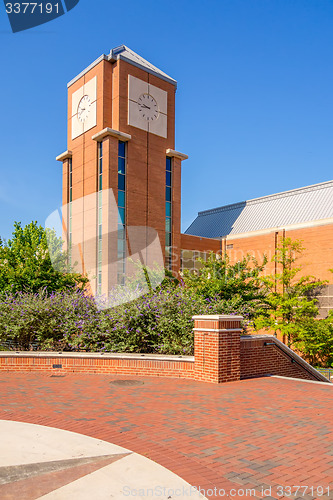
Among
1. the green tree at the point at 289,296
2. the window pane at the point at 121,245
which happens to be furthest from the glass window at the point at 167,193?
the green tree at the point at 289,296

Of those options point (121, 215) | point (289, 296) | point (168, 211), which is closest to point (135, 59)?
point (168, 211)

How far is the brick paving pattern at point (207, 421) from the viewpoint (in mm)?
4910

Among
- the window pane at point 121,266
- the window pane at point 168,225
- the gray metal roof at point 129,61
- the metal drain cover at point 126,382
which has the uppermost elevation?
the gray metal roof at point 129,61

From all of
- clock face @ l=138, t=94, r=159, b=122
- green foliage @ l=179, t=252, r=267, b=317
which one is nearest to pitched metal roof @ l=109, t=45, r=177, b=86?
A: clock face @ l=138, t=94, r=159, b=122

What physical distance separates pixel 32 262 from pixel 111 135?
55.9ft

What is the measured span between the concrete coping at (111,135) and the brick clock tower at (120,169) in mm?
84

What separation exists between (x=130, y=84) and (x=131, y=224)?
41.1ft

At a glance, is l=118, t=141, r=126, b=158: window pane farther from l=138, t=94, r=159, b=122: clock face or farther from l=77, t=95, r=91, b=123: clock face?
l=77, t=95, r=91, b=123: clock face

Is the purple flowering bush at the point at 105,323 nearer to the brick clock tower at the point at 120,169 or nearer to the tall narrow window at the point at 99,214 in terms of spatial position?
the brick clock tower at the point at 120,169

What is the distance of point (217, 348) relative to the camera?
33.8 feet

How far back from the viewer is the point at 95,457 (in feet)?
17.1

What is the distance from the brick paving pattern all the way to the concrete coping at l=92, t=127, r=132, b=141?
27.9 m

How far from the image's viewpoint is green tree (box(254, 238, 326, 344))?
103 feet

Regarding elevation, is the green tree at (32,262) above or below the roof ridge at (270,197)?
below
